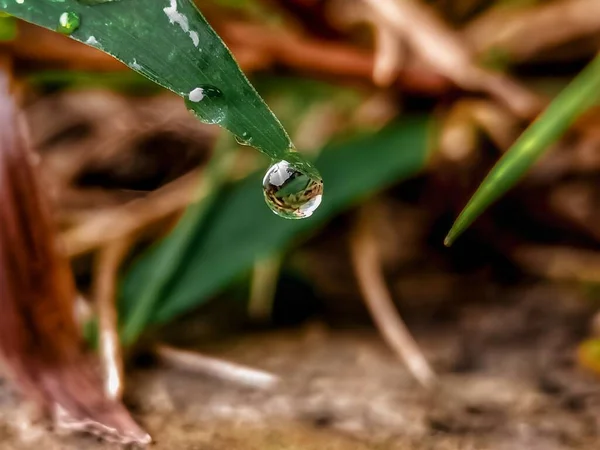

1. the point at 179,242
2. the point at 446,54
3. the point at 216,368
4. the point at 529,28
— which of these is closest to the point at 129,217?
the point at 179,242

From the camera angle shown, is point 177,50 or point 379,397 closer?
point 177,50

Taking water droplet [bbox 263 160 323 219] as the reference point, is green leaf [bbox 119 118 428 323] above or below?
above

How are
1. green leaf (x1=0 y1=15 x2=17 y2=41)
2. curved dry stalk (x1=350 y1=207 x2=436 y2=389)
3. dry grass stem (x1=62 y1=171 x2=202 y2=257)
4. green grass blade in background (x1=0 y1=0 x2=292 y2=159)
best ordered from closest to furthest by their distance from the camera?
green grass blade in background (x1=0 y1=0 x2=292 y2=159) < green leaf (x1=0 y1=15 x2=17 y2=41) < curved dry stalk (x1=350 y1=207 x2=436 y2=389) < dry grass stem (x1=62 y1=171 x2=202 y2=257)

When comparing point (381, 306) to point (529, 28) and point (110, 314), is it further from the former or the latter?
point (529, 28)

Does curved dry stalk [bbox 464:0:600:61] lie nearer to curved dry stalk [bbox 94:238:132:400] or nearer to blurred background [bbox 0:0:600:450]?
blurred background [bbox 0:0:600:450]

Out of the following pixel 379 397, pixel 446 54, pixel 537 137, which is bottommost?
pixel 379 397

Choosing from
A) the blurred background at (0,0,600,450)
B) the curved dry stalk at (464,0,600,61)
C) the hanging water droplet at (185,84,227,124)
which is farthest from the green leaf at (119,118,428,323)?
the hanging water droplet at (185,84,227,124)

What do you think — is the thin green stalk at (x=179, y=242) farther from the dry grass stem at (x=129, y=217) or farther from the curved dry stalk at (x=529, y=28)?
the curved dry stalk at (x=529, y=28)
